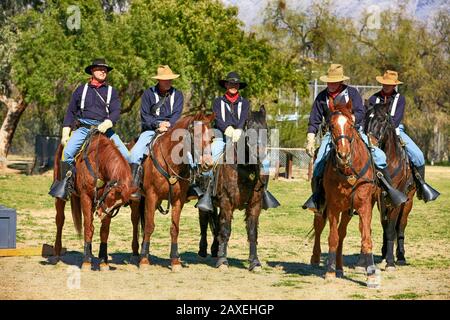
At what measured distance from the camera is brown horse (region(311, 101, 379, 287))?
12.1 metres

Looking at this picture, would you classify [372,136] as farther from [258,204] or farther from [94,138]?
[94,138]

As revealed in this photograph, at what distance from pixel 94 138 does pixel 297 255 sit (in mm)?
4393

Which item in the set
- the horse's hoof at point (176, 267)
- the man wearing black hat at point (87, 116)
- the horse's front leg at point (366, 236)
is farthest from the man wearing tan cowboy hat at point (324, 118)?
the man wearing black hat at point (87, 116)

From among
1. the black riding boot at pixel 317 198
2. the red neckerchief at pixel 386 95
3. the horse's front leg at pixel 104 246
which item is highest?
the red neckerchief at pixel 386 95

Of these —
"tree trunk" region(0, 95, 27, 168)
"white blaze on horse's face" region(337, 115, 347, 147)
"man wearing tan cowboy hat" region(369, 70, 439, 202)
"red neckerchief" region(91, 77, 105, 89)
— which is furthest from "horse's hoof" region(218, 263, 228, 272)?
"tree trunk" region(0, 95, 27, 168)

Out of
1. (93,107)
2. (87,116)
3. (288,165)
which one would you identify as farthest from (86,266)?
(288,165)

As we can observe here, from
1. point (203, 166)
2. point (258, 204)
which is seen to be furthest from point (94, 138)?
point (258, 204)

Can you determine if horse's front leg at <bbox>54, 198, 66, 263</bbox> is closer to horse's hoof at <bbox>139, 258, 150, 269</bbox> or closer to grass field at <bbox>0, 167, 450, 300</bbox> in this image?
grass field at <bbox>0, 167, 450, 300</bbox>

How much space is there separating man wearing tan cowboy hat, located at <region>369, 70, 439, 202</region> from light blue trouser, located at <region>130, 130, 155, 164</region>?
3626 millimetres

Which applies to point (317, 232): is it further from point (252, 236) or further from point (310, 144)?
point (310, 144)

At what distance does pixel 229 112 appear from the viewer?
1412 cm

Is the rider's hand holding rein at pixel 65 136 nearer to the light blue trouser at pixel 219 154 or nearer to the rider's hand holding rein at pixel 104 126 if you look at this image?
the rider's hand holding rein at pixel 104 126

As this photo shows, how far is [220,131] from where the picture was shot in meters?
14.2

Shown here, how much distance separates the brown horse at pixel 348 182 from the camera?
1210 centimetres
